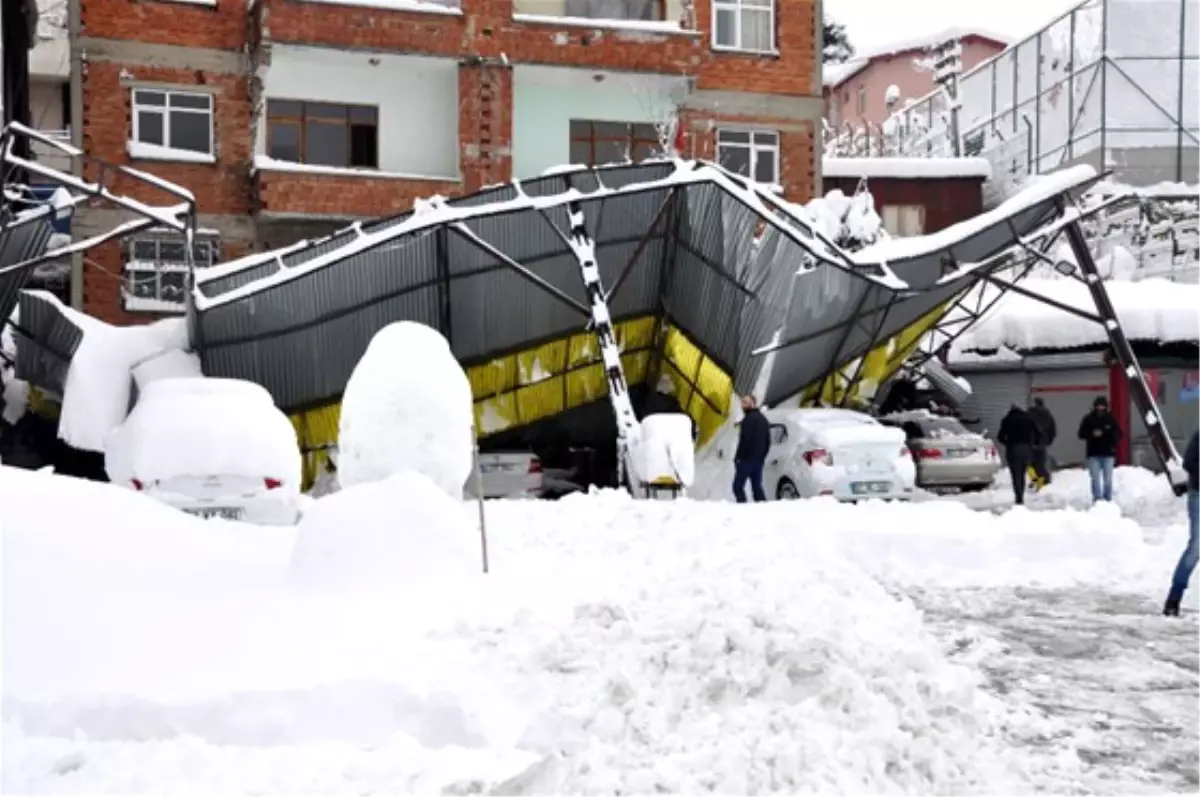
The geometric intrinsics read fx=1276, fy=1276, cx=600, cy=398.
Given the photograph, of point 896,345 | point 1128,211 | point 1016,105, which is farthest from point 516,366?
point 1016,105

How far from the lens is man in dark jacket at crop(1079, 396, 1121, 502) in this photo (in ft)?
62.4

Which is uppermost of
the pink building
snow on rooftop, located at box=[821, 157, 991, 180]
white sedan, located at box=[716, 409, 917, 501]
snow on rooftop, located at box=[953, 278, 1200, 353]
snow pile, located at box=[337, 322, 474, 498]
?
the pink building

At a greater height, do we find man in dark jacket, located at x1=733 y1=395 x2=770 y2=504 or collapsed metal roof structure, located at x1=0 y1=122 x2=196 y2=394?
collapsed metal roof structure, located at x1=0 y1=122 x2=196 y2=394

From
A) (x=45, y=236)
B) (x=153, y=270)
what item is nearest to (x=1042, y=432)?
(x=153, y=270)

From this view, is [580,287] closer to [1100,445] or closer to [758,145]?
[1100,445]

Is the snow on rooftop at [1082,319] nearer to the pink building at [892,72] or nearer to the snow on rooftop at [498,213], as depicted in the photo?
the snow on rooftop at [498,213]

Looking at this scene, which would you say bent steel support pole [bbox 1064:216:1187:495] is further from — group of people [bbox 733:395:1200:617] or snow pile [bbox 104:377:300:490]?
snow pile [bbox 104:377:300:490]

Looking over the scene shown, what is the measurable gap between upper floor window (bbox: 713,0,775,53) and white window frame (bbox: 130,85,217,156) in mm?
11034

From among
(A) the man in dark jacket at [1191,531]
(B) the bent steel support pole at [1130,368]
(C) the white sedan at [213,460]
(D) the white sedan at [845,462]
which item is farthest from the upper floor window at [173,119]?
(A) the man in dark jacket at [1191,531]

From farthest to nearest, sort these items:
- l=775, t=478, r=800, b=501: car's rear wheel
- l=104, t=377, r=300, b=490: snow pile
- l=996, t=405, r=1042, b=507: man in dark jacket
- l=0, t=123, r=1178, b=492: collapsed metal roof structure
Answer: l=996, t=405, r=1042, b=507: man in dark jacket
l=775, t=478, r=800, b=501: car's rear wheel
l=0, t=123, r=1178, b=492: collapsed metal roof structure
l=104, t=377, r=300, b=490: snow pile

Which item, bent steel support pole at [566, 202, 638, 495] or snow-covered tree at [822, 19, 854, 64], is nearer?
bent steel support pole at [566, 202, 638, 495]

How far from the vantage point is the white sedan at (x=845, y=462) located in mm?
18156

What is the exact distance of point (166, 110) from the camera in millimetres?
24781

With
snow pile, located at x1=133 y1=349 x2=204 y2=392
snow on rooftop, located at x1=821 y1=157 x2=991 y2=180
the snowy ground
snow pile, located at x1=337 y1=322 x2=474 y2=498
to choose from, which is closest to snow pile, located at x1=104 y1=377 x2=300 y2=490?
snow pile, located at x1=337 y1=322 x2=474 y2=498
